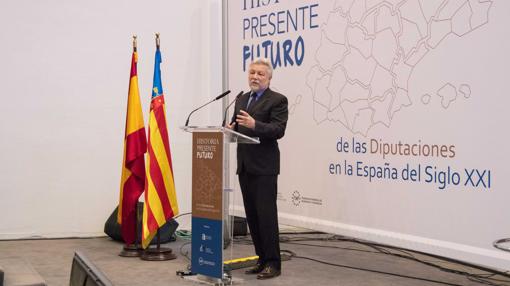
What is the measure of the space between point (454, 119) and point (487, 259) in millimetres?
905

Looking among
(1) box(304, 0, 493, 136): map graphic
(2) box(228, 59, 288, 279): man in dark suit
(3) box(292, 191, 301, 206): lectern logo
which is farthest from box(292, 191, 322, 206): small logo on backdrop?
(2) box(228, 59, 288, 279): man in dark suit

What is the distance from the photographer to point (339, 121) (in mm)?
5660

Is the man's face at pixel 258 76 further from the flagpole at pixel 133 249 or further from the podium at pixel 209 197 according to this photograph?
the flagpole at pixel 133 249

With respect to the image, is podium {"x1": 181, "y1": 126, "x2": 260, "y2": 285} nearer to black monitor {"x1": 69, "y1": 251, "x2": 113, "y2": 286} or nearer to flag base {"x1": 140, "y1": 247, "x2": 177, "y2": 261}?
flag base {"x1": 140, "y1": 247, "x2": 177, "y2": 261}

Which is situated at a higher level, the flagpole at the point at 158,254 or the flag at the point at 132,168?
the flag at the point at 132,168

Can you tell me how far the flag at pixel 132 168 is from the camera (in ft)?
20.7

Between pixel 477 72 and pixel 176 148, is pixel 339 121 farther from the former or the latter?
pixel 176 148

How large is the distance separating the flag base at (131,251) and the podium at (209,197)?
1310 mm

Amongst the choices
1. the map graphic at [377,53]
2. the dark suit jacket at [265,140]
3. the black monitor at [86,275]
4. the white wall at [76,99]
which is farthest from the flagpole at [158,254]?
the black monitor at [86,275]

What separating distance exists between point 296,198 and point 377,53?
4.93 feet

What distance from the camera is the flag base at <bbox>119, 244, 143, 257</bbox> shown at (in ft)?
20.5

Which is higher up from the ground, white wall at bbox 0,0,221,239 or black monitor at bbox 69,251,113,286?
white wall at bbox 0,0,221,239

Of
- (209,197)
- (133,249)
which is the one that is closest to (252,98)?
(209,197)

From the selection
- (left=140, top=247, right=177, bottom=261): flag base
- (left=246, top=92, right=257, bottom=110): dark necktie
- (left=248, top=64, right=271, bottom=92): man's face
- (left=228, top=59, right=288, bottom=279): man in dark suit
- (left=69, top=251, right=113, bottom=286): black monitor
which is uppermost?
(left=248, top=64, right=271, bottom=92): man's face
